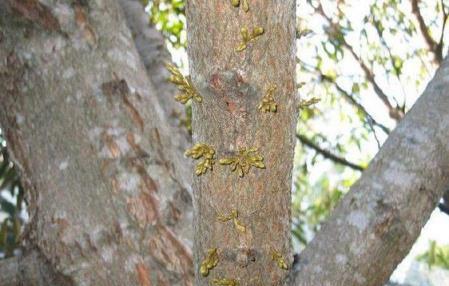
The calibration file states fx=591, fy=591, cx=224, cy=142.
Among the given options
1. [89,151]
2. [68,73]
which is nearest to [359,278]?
[89,151]

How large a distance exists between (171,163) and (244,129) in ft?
2.38

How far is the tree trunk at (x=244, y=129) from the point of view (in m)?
0.89

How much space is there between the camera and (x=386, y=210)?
1.32 m

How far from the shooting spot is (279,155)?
3.47 feet

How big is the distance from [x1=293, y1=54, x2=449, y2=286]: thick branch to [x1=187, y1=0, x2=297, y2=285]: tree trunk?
94mm

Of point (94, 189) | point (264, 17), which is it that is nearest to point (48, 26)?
point (94, 189)

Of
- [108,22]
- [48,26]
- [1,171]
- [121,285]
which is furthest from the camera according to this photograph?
[1,171]

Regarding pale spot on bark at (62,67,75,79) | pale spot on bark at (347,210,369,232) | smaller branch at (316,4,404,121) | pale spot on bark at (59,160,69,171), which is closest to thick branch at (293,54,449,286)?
pale spot on bark at (347,210,369,232)

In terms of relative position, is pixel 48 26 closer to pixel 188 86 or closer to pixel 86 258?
pixel 86 258

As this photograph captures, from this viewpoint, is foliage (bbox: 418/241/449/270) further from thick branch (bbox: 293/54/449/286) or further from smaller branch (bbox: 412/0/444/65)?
thick branch (bbox: 293/54/449/286)

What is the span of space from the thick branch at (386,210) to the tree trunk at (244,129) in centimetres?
9

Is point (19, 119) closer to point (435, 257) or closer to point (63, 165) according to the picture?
point (63, 165)

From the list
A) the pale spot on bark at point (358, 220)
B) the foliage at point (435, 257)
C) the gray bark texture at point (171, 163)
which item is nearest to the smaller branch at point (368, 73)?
the foliage at point (435, 257)

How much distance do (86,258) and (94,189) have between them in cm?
18
